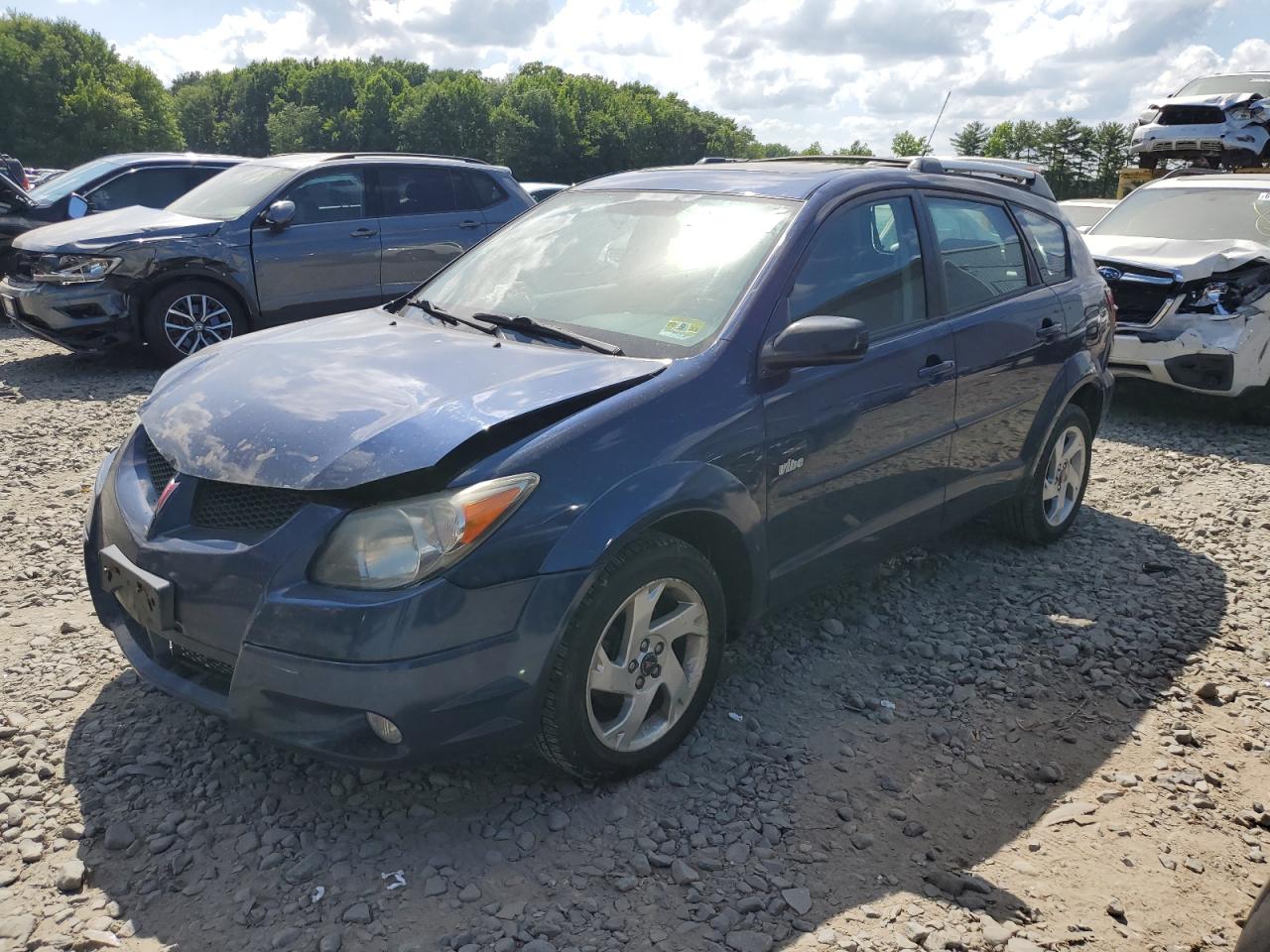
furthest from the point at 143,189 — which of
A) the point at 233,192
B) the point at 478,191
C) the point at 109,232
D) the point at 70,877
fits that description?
the point at 70,877

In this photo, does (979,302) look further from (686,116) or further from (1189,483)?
(686,116)

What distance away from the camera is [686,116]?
4648 inches

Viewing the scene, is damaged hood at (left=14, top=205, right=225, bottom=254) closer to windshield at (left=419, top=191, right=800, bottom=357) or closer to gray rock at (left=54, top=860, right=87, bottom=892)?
windshield at (left=419, top=191, right=800, bottom=357)

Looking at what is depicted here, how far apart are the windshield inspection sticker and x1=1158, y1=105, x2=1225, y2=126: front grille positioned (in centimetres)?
1337

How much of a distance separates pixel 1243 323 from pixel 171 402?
716 centimetres

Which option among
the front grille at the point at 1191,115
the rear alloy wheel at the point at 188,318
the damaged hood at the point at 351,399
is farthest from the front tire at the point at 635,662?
the front grille at the point at 1191,115

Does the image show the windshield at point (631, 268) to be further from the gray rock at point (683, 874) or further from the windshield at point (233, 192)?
the windshield at point (233, 192)

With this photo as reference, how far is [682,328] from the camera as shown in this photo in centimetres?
342

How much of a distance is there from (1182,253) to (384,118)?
111996mm

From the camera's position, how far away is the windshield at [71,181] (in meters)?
10.4

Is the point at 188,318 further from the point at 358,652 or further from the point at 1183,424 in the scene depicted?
the point at 1183,424

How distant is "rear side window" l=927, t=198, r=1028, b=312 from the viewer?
4281 millimetres

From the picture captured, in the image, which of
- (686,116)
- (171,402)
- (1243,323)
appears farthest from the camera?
(686,116)

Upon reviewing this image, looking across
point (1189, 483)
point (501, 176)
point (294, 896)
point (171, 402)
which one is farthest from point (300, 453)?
point (501, 176)
